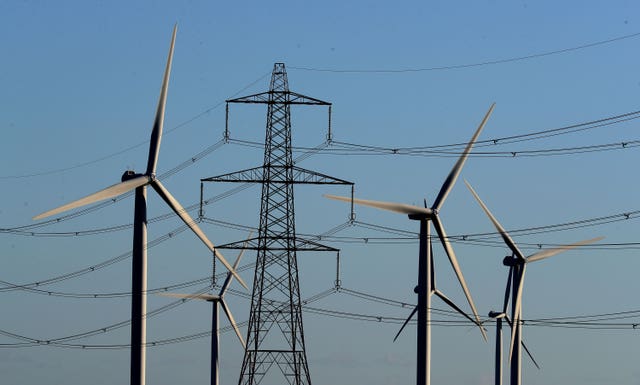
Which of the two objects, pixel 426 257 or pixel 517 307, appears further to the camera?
pixel 517 307

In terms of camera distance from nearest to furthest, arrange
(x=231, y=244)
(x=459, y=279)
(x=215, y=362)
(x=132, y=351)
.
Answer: (x=132, y=351)
(x=459, y=279)
(x=231, y=244)
(x=215, y=362)

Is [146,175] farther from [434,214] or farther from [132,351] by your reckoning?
[434,214]

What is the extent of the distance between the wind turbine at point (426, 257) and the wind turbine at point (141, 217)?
12.5 m

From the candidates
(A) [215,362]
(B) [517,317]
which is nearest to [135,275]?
(B) [517,317]

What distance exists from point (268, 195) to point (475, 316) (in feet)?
65.9

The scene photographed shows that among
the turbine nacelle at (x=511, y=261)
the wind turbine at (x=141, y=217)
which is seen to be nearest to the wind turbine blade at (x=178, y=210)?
the wind turbine at (x=141, y=217)

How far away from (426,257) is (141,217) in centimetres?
1846

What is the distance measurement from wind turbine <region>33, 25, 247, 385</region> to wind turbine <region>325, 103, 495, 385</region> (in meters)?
12.5

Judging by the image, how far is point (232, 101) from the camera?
144m

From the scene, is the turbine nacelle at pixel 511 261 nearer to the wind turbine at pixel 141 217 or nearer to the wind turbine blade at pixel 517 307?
the wind turbine blade at pixel 517 307

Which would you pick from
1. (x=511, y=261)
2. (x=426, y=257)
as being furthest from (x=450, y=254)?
(x=511, y=261)

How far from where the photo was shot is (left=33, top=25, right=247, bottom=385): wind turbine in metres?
121

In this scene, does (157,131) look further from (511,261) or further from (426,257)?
(511,261)

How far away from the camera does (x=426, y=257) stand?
128m
